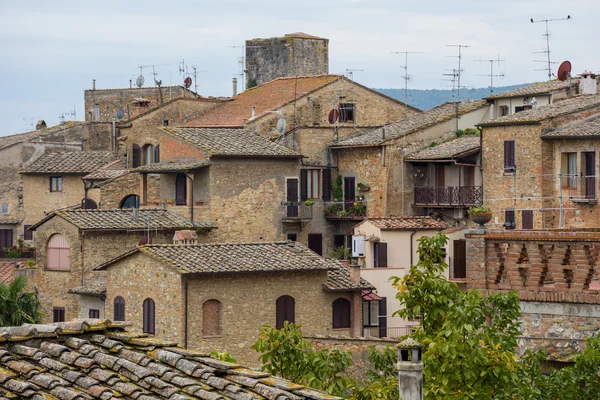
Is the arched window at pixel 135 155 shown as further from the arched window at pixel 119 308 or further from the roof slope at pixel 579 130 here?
the arched window at pixel 119 308

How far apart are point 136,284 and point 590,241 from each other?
25107 millimetres

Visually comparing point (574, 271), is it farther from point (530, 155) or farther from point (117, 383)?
point (530, 155)

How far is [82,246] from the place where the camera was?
154ft

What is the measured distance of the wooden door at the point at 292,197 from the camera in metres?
52.3

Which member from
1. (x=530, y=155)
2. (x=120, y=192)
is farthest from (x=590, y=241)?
(x=120, y=192)

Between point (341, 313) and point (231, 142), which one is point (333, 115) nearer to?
point (231, 142)

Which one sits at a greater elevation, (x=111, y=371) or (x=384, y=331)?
(x=111, y=371)

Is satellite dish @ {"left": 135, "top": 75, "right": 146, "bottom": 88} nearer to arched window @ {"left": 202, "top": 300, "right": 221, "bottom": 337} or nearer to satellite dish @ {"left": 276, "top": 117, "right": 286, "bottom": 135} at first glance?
satellite dish @ {"left": 276, "top": 117, "right": 286, "bottom": 135}

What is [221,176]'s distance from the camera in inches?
2007

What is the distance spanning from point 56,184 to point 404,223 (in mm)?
19916

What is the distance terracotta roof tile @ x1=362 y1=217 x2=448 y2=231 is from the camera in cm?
4731

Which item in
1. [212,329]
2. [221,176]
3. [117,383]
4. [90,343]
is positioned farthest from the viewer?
[221,176]

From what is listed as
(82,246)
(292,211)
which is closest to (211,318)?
(82,246)

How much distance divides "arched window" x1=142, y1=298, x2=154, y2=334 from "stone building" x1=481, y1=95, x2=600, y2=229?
1321 centimetres
